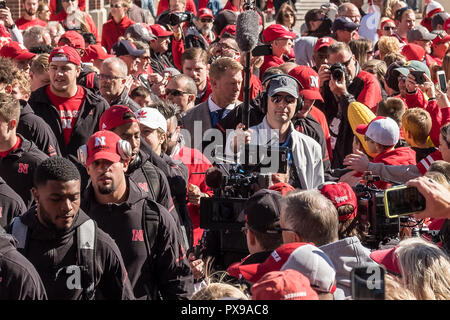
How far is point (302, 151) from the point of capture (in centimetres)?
674

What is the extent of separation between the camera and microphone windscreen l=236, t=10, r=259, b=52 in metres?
6.29

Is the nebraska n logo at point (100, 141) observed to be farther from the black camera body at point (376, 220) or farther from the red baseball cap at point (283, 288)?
the red baseball cap at point (283, 288)

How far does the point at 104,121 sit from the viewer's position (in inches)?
249

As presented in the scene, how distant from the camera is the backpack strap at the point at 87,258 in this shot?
15.1 feet

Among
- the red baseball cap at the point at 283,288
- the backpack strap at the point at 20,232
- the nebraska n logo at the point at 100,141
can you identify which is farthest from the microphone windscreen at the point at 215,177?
the red baseball cap at the point at 283,288

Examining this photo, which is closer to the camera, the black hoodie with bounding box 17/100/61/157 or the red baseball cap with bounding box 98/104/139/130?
the red baseball cap with bounding box 98/104/139/130

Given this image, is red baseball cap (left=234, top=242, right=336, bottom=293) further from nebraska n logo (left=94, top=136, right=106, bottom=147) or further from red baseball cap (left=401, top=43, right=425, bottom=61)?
red baseball cap (left=401, top=43, right=425, bottom=61)

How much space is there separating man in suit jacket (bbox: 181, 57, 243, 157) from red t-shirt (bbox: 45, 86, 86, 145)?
99 centimetres

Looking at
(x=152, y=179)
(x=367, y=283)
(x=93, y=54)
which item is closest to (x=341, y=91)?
(x=93, y=54)

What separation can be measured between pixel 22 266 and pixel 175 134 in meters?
3.01

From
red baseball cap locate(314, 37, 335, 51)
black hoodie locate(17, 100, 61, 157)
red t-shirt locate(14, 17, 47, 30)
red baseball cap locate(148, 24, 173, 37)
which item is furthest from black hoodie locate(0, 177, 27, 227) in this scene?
red t-shirt locate(14, 17, 47, 30)

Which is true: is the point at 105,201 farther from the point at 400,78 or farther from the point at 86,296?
the point at 400,78

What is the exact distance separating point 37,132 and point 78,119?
0.67m

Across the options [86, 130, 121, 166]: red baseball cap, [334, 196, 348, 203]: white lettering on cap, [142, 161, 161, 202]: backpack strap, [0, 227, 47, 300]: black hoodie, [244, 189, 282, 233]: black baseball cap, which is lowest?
[0, 227, 47, 300]: black hoodie
